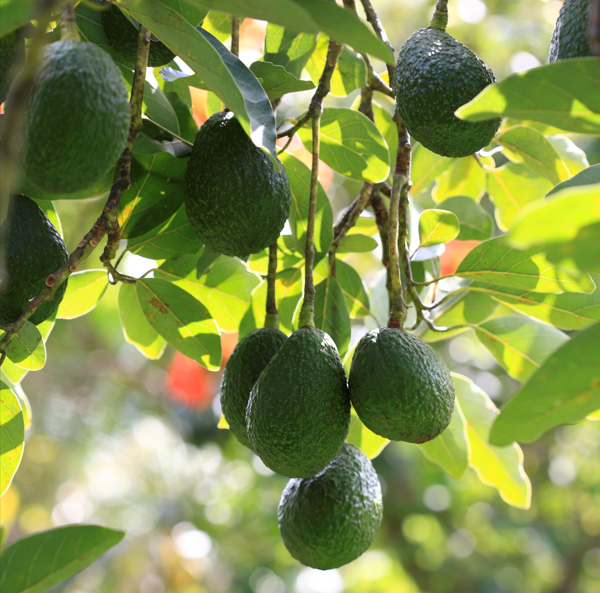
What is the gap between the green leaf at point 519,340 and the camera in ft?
3.85

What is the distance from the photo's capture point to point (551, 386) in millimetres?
511

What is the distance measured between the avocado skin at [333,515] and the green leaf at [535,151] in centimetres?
68

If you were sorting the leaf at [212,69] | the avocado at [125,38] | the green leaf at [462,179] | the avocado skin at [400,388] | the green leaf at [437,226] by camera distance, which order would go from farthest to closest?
1. the green leaf at [462,179]
2. the green leaf at [437,226]
3. the avocado at [125,38]
4. the avocado skin at [400,388]
5. the leaf at [212,69]

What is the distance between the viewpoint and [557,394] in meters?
0.52

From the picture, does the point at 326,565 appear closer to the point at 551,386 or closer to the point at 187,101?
the point at 551,386

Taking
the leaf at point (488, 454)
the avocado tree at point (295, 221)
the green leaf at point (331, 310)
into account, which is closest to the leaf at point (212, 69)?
the avocado tree at point (295, 221)

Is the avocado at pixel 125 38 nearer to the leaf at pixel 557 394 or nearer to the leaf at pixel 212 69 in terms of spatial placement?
the leaf at pixel 212 69

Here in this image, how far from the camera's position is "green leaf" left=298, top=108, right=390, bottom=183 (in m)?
1.02

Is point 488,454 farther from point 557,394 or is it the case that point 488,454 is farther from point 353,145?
point 557,394

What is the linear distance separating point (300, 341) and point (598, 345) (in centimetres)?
39

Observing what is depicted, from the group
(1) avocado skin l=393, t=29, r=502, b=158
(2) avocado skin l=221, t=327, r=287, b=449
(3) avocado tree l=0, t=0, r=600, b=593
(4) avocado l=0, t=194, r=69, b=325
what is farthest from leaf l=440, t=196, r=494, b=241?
(4) avocado l=0, t=194, r=69, b=325

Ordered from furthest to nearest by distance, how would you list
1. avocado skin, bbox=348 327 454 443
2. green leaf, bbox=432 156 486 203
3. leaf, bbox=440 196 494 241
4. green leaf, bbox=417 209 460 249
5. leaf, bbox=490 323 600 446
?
1. green leaf, bbox=432 156 486 203
2. leaf, bbox=440 196 494 241
3. green leaf, bbox=417 209 460 249
4. avocado skin, bbox=348 327 454 443
5. leaf, bbox=490 323 600 446

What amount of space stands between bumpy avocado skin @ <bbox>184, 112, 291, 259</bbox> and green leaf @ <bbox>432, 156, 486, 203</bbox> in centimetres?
70

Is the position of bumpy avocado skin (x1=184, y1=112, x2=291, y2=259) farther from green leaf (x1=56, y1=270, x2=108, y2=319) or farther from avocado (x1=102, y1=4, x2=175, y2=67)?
green leaf (x1=56, y1=270, x2=108, y2=319)
